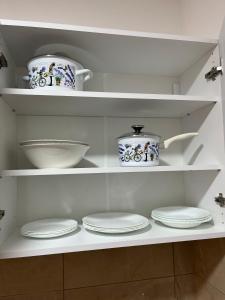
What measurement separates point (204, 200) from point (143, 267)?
332mm

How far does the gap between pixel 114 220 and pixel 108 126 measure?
34 centimetres

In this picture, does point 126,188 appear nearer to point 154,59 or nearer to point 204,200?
point 204,200

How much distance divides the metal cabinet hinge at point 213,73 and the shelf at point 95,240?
46 cm

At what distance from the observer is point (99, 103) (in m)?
0.76

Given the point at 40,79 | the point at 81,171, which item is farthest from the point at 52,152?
the point at 40,79

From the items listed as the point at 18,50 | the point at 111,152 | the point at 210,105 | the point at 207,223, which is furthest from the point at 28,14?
the point at 207,223

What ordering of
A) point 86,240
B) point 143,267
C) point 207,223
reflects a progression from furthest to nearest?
point 143,267 < point 207,223 < point 86,240

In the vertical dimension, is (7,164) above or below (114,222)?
above

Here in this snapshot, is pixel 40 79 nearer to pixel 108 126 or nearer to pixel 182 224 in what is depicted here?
pixel 108 126

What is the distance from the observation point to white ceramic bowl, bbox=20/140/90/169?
673 millimetres

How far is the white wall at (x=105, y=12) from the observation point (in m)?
0.92

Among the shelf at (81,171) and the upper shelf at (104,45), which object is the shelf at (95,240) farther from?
the upper shelf at (104,45)

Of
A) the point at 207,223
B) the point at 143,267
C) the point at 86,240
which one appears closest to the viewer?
the point at 86,240

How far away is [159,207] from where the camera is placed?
942 millimetres
